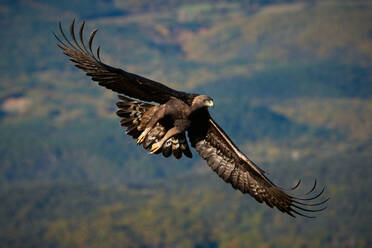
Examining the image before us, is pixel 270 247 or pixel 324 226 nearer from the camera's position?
pixel 270 247

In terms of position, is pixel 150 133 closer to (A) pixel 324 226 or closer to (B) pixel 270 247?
(B) pixel 270 247

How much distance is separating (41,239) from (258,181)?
144020 millimetres

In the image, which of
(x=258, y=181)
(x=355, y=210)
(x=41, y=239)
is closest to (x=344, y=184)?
(x=355, y=210)

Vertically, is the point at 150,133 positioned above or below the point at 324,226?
below

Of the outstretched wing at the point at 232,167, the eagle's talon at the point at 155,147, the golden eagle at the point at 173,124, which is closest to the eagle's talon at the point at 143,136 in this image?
the golden eagle at the point at 173,124

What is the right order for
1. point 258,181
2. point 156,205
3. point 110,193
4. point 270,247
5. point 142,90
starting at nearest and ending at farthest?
point 142,90 < point 258,181 < point 270,247 < point 156,205 < point 110,193

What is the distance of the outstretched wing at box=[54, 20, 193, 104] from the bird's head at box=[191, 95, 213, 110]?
0.18 meters

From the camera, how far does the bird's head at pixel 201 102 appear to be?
50.5 feet

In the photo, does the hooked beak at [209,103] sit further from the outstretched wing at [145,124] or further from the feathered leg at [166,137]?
the outstretched wing at [145,124]

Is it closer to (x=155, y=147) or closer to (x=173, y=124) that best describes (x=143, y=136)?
(x=155, y=147)

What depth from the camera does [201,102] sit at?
15469mm

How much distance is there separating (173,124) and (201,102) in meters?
1.06

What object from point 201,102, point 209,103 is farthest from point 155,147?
point 209,103

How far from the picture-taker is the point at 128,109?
16.4 meters
